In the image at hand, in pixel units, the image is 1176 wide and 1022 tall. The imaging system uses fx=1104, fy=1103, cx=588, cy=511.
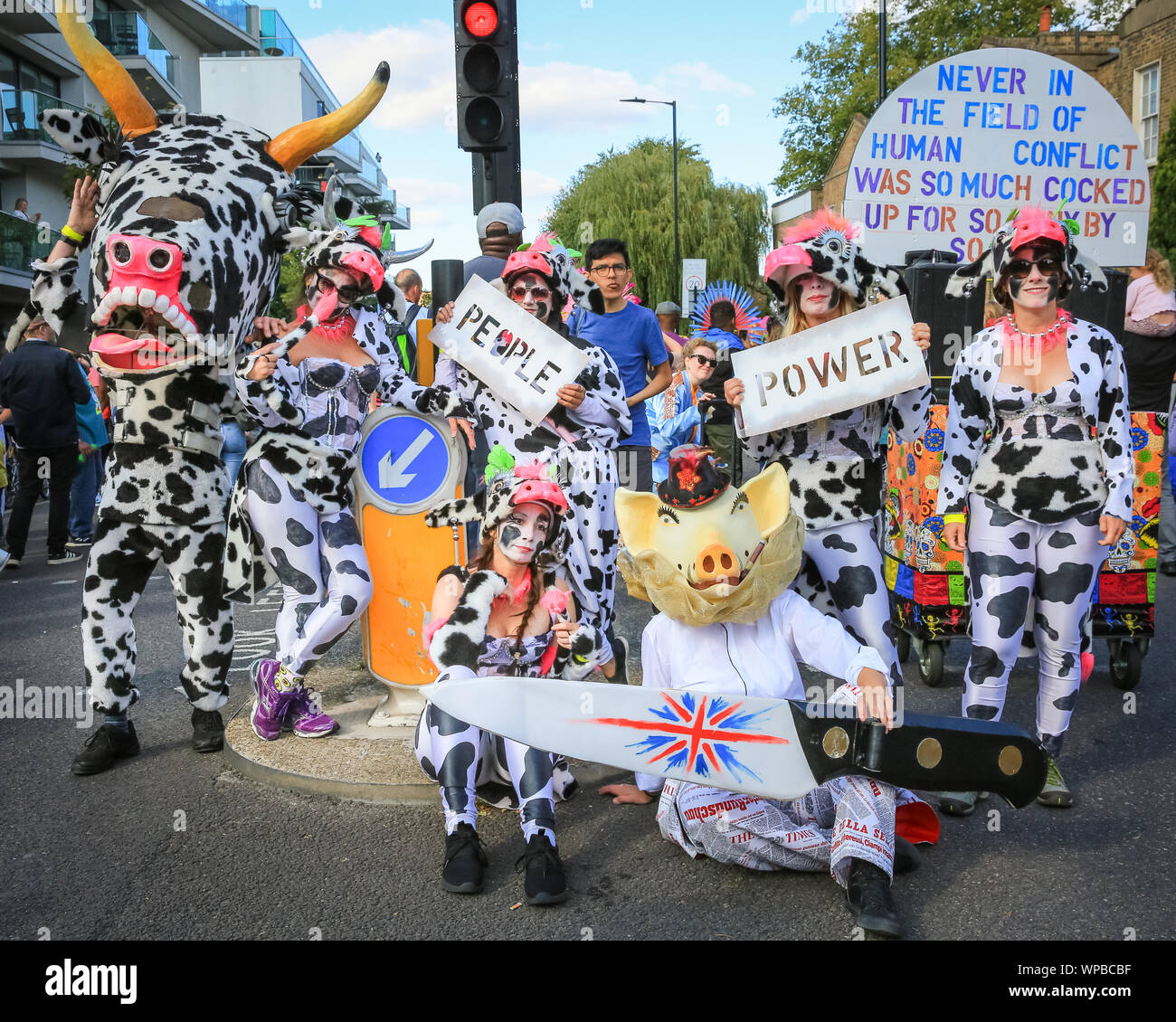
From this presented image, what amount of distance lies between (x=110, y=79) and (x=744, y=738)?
3357 mm

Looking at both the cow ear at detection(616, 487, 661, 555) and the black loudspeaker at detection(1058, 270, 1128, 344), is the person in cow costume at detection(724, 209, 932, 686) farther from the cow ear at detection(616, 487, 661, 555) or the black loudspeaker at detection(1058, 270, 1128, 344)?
the black loudspeaker at detection(1058, 270, 1128, 344)

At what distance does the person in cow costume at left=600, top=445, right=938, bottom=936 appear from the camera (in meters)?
3.06

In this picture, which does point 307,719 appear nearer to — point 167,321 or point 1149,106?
point 167,321

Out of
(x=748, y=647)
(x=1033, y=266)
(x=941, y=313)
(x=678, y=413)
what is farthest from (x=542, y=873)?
(x=678, y=413)

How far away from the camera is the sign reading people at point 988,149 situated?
21.7ft

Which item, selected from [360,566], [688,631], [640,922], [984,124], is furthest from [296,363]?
[984,124]

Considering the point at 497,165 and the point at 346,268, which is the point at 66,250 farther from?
the point at 497,165

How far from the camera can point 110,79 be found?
415 centimetres

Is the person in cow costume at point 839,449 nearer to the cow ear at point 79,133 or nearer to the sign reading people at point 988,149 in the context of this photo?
the cow ear at point 79,133

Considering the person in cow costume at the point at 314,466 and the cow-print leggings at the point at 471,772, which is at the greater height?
the person in cow costume at the point at 314,466

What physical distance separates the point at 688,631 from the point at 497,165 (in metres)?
3.01

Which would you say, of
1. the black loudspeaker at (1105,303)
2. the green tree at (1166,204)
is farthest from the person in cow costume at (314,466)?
the green tree at (1166,204)

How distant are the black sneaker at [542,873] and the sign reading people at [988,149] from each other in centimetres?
466

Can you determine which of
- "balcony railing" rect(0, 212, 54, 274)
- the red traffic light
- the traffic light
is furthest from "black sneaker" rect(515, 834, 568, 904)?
"balcony railing" rect(0, 212, 54, 274)
